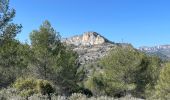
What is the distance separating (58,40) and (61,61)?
2.75m

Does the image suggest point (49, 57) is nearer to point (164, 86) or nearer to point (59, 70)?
point (59, 70)

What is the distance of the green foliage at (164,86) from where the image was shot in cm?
5093

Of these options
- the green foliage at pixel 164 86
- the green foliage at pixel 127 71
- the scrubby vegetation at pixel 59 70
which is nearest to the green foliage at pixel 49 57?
the scrubby vegetation at pixel 59 70

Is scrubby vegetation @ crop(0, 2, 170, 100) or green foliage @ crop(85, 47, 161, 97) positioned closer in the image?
scrubby vegetation @ crop(0, 2, 170, 100)

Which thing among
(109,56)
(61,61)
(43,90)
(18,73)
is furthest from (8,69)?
(109,56)

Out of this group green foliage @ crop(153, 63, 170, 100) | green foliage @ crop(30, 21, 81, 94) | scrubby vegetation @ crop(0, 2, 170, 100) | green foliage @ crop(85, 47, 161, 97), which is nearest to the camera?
scrubby vegetation @ crop(0, 2, 170, 100)

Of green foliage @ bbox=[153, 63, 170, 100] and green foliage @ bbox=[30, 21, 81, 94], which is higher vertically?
green foliage @ bbox=[30, 21, 81, 94]

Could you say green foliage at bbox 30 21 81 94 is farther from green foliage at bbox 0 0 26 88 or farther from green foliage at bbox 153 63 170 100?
green foliage at bbox 153 63 170 100

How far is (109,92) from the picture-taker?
5800 centimetres

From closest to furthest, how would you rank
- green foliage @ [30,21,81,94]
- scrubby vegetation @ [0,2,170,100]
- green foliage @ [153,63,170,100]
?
scrubby vegetation @ [0,2,170,100], green foliage @ [30,21,81,94], green foliage @ [153,63,170,100]

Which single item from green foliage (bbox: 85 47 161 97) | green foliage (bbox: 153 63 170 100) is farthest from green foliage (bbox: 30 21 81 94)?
green foliage (bbox: 153 63 170 100)

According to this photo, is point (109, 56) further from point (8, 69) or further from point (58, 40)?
point (8, 69)

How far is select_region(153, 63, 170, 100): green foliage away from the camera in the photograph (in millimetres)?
50931

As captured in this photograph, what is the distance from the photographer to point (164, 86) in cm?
5203
